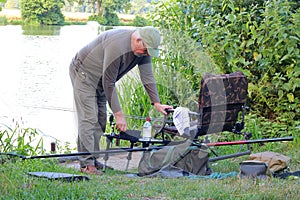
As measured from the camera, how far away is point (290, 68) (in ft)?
24.0

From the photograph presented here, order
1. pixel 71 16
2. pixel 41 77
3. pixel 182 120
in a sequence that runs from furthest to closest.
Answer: pixel 71 16 < pixel 41 77 < pixel 182 120

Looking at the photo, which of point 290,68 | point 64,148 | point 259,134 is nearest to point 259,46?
point 290,68

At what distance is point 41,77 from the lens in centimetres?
1382

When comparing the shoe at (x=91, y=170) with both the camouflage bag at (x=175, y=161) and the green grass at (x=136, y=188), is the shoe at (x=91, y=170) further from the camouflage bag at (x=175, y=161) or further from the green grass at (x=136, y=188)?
the green grass at (x=136, y=188)

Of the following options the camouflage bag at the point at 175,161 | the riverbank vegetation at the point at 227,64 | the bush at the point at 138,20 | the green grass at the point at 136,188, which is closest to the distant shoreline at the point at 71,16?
the bush at the point at 138,20

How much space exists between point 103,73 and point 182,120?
1134 mm

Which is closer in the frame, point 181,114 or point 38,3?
point 181,114

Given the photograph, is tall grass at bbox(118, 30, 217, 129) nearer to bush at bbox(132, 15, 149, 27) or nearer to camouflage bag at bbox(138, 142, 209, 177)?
camouflage bag at bbox(138, 142, 209, 177)

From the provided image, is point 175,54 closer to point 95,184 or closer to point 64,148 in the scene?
point 64,148

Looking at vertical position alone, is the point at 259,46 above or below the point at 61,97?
above

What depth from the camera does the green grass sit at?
3695mm

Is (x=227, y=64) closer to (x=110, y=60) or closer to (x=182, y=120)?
(x=182, y=120)

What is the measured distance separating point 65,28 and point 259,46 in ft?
38.6

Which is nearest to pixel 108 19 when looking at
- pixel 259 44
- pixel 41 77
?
pixel 41 77
